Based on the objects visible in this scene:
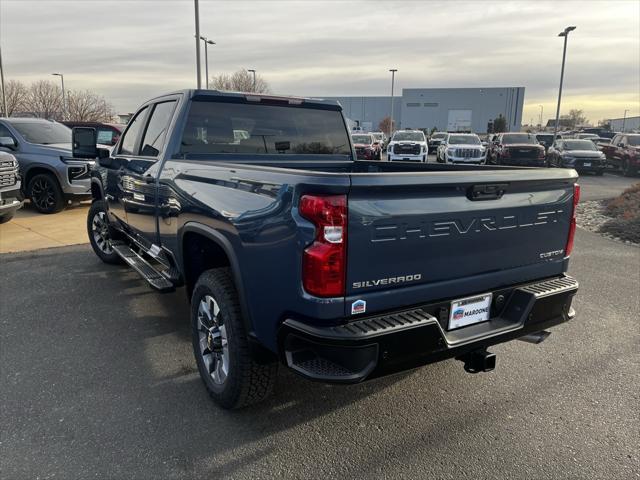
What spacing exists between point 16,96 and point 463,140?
3618 centimetres

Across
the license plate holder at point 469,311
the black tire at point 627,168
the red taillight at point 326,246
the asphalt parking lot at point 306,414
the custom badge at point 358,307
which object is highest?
the red taillight at point 326,246

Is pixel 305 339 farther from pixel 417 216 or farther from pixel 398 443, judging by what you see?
pixel 398 443

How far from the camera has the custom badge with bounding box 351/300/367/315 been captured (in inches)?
94.2

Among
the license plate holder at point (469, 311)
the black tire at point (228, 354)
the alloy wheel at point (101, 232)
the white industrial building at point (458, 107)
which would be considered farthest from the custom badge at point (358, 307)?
the white industrial building at point (458, 107)

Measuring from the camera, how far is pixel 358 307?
7.89ft

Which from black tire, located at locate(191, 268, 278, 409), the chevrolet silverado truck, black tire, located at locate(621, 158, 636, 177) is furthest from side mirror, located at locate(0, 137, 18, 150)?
black tire, located at locate(621, 158, 636, 177)

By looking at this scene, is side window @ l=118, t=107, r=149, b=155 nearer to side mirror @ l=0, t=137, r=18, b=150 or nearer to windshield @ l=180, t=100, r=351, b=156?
windshield @ l=180, t=100, r=351, b=156

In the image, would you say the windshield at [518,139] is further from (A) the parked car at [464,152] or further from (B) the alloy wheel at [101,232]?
(B) the alloy wheel at [101,232]

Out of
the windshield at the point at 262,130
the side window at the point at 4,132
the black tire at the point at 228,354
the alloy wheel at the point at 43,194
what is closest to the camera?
the black tire at the point at 228,354

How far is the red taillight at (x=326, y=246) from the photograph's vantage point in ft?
7.51

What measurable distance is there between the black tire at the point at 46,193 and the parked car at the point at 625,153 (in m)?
22.9

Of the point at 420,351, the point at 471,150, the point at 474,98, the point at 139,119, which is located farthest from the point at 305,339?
the point at 474,98

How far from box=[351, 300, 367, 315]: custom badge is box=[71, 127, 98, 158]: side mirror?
15.2 feet

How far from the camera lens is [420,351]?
8.18ft
